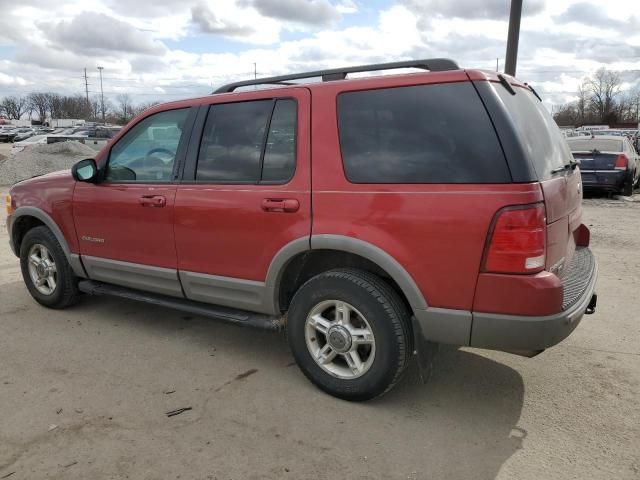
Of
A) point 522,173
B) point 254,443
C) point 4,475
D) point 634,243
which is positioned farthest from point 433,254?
point 634,243

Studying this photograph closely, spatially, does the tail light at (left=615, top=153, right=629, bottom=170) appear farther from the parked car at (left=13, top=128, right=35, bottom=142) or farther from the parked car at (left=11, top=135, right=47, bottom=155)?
the parked car at (left=13, top=128, right=35, bottom=142)

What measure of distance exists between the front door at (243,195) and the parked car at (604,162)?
10.5 meters

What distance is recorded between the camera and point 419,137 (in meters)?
2.96

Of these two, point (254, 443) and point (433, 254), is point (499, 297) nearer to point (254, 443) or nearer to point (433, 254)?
point (433, 254)

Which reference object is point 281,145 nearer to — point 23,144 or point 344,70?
point 344,70

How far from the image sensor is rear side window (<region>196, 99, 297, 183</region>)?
3.48 metres

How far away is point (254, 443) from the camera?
292cm

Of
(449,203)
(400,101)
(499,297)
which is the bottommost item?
(499,297)

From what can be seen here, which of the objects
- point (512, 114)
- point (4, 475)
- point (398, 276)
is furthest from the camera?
point (398, 276)

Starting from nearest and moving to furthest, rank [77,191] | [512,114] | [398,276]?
[512,114]
[398,276]
[77,191]

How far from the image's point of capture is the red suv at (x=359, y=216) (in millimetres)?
2766

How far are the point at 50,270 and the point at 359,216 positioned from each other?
3350mm

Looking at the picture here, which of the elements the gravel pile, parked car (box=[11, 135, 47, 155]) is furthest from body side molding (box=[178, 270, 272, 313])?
parked car (box=[11, 135, 47, 155])

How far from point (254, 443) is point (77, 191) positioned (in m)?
2.85
